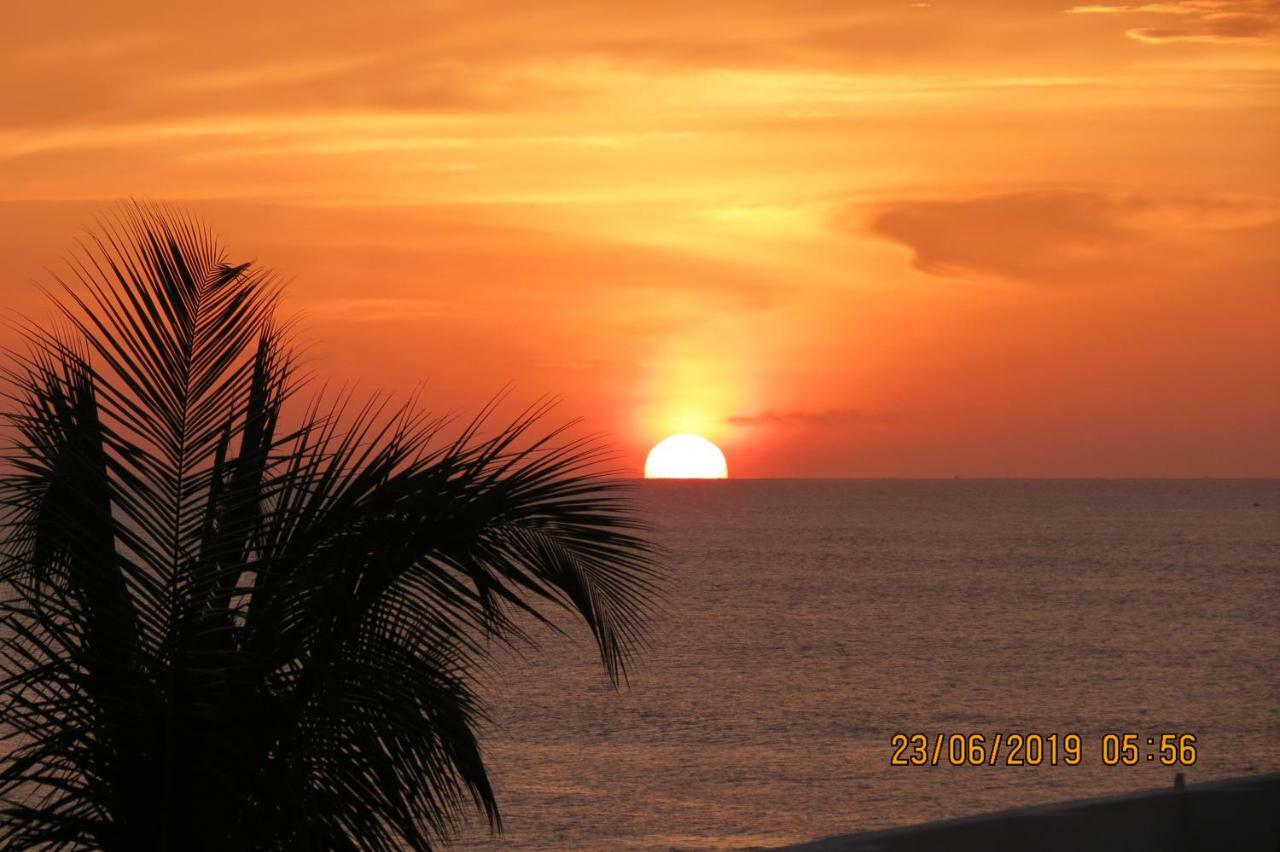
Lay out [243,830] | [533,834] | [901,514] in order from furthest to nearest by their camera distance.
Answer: [901,514] < [533,834] < [243,830]

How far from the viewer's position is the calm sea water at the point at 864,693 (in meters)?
31.1

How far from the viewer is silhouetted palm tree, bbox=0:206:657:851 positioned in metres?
4.93

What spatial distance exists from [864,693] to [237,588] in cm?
4401

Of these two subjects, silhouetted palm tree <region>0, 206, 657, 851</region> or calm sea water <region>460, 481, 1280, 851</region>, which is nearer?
silhouetted palm tree <region>0, 206, 657, 851</region>

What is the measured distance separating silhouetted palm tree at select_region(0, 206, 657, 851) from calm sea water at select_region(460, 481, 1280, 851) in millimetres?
22372

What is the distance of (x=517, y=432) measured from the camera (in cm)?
A: 538

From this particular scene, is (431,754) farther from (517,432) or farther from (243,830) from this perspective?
(517,432)

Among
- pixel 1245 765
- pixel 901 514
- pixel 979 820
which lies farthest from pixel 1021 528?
pixel 979 820

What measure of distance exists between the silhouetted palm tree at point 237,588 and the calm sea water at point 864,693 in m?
22.4

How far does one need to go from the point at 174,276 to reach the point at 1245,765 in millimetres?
35094

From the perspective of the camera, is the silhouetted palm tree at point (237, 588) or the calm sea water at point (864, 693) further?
the calm sea water at point (864, 693)

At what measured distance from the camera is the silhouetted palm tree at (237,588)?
4.93 meters

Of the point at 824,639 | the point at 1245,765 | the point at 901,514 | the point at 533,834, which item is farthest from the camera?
the point at 901,514

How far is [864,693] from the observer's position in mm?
47688
